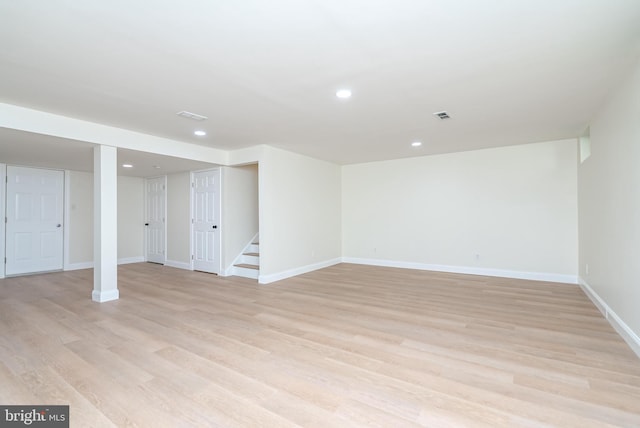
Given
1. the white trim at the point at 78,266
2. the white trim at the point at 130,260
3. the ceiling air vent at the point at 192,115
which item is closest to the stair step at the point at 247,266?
the ceiling air vent at the point at 192,115

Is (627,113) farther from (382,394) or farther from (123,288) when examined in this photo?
(123,288)

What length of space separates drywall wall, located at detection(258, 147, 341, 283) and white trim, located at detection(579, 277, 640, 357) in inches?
174

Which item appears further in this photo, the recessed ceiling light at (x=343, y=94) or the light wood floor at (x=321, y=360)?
the recessed ceiling light at (x=343, y=94)

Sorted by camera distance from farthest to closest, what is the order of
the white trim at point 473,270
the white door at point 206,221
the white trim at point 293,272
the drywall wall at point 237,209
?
the white door at point 206,221, the drywall wall at point 237,209, the white trim at point 293,272, the white trim at point 473,270

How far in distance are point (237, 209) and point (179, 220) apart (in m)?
1.67

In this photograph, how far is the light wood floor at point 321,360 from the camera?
5.90ft

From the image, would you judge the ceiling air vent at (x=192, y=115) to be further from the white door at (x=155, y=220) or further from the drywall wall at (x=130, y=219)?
the drywall wall at (x=130, y=219)

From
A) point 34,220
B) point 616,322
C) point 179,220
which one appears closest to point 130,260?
point 179,220

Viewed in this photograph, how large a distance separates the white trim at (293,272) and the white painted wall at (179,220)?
2338mm

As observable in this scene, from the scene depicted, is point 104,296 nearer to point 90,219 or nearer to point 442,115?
point 90,219

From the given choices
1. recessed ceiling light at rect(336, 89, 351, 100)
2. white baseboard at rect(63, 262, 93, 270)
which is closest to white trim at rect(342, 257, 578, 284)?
recessed ceiling light at rect(336, 89, 351, 100)

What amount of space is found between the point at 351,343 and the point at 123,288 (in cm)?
402

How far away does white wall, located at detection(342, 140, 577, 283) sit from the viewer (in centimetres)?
511

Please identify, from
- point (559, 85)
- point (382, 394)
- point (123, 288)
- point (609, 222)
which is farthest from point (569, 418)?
point (123, 288)
